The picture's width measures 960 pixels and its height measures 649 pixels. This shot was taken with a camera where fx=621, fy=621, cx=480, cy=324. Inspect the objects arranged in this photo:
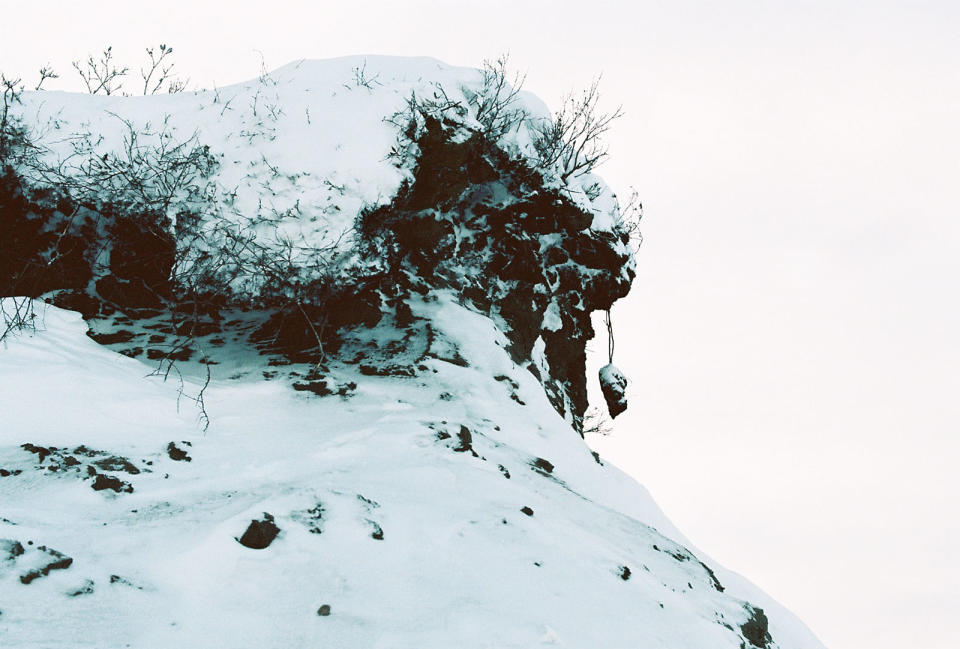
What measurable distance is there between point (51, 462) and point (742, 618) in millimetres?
4206

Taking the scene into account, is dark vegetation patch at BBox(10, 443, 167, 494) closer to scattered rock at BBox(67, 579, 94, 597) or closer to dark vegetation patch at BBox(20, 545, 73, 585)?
dark vegetation patch at BBox(20, 545, 73, 585)

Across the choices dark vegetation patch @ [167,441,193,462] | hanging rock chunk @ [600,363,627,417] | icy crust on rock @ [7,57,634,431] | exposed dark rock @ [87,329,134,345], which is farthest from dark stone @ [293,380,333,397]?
hanging rock chunk @ [600,363,627,417]

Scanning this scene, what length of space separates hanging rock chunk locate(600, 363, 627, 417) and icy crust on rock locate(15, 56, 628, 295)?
13.6 ft

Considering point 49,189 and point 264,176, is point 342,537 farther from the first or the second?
point 49,189

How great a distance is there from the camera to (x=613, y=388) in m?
8.98

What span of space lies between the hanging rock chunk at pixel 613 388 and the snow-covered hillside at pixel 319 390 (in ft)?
1.91

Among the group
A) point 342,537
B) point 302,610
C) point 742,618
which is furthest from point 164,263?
point 742,618

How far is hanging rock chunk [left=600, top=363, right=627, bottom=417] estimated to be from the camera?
8992 millimetres

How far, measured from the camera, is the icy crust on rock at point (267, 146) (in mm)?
5426

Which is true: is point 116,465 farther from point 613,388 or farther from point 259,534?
point 613,388

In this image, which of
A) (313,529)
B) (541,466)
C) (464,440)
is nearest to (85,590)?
(313,529)

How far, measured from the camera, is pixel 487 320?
23.4 ft

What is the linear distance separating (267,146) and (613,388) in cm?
566

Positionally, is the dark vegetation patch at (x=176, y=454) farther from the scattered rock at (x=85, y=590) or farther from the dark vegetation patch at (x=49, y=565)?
the scattered rock at (x=85, y=590)
